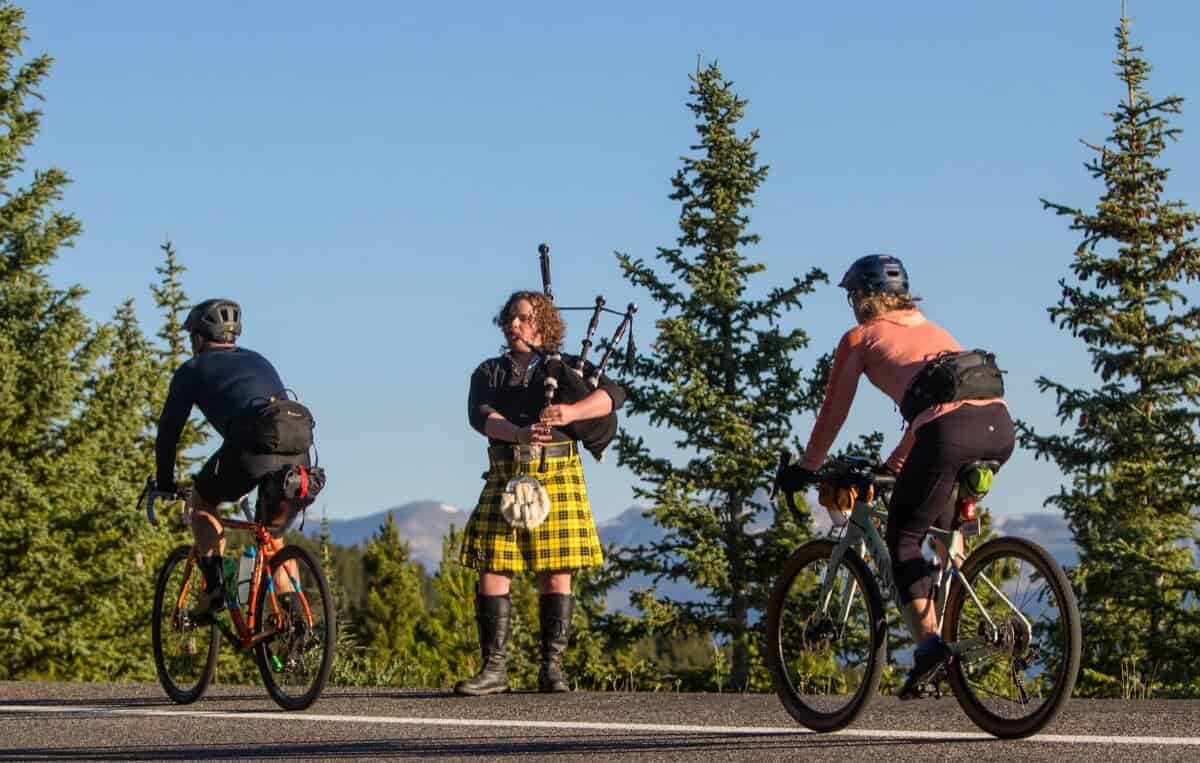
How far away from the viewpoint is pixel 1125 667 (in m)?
20.7

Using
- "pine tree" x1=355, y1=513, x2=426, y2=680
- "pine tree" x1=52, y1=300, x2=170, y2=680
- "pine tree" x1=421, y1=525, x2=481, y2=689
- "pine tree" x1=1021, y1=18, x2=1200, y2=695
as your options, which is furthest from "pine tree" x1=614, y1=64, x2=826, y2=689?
"pine tree" x1=355, y1=513, x2=426, y2=680

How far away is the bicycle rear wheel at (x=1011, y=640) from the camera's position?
5.90 metres

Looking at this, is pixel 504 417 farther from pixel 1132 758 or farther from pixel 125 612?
pixel 125 612

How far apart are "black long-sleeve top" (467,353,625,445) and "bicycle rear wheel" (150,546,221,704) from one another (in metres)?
1.78

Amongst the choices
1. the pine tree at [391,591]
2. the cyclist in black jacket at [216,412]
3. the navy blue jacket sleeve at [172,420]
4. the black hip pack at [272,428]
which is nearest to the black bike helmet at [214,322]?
the cyclist in black jacket at [216,412]

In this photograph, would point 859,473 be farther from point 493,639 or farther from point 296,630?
point 493,639

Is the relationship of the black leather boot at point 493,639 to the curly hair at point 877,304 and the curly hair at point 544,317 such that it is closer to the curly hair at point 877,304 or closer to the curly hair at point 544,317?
the curly hair at point 544,317

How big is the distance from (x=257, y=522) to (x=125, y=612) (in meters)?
29.5

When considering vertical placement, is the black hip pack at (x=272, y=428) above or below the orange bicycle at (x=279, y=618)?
above

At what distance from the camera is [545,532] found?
9.09 m

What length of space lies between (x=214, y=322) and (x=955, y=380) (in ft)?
13.6

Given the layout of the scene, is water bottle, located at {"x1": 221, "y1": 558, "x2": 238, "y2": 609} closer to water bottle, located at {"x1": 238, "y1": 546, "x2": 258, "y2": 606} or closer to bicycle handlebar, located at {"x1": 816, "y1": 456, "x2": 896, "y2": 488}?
water bottle, located at {"x1": 238, "y1": 546, "x2": 258, "y2": 606}

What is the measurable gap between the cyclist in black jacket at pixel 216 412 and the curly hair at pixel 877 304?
10.5ft

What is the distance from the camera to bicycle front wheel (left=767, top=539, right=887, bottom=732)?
22.0 feet
